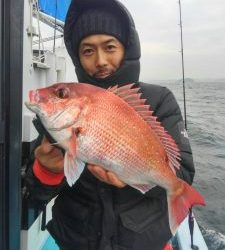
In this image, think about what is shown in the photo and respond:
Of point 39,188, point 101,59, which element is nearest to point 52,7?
point 101,59

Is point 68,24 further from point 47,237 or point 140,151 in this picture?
point 47,237

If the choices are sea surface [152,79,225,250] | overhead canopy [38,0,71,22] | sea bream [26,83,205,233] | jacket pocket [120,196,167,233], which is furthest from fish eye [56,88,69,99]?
sea surface [152,79,225,250]

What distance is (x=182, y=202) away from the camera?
1.87 m

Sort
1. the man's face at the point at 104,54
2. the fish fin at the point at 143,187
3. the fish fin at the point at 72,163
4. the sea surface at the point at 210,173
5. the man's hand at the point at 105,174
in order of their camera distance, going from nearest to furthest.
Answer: the fish fin at the point at 72,163, the man's hand at the point at 105,174, the fish fin at the point at 143,187, the man's face at the point at 104,54, the sea surface at the point at 210,173

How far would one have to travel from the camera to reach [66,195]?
7.29 feet

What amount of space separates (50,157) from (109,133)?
43 centimetres

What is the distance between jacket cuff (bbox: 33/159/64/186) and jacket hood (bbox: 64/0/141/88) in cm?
56

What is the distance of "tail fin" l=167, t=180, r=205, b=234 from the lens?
6.07 feet

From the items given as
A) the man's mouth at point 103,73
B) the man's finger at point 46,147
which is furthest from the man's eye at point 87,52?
the man's finger at point 46,147

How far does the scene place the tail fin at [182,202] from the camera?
1.85m

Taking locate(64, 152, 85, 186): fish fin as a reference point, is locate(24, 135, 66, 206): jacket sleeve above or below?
below

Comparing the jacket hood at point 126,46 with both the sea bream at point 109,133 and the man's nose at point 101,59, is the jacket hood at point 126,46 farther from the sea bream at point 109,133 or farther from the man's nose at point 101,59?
the sea bream at point 109,133

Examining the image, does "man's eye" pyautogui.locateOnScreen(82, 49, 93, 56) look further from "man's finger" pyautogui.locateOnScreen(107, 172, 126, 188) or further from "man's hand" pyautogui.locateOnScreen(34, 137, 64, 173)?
"man's finger" pyautogui.locateOnScreen(107, 172, 126, 188)

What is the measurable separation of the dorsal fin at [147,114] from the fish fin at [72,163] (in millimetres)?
329
